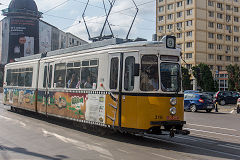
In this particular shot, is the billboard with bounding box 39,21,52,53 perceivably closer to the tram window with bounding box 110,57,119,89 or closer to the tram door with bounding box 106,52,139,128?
the tram window with bounding box 110,57,119,89

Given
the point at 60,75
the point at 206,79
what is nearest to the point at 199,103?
the point at 60,75

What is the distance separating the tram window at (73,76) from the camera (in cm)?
1104

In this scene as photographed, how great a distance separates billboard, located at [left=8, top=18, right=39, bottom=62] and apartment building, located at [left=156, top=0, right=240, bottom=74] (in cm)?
3074

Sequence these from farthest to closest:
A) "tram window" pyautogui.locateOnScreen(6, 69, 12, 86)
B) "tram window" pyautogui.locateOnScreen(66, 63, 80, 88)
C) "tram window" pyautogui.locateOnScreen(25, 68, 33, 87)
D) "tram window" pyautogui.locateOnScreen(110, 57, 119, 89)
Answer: "tram window" pyautogui.locateOnScreen(6, 69, 12, 86) < "tram window" pyautogui.locateOnScreen(25, 68, 33, 87) < "tram window" pyautogui.locateOnScreen(66, 63, 80, 88) < "tram window" pyautogui.locateOnScreen(110, 57, 119, 89)

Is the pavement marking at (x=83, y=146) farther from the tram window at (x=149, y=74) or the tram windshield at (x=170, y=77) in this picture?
the tram windshield at (x=170, y=77)

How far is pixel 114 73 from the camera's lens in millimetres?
9266

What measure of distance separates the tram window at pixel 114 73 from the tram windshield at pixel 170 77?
1.44 metres

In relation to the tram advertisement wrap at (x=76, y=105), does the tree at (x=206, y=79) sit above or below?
above

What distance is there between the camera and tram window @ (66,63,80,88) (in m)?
11.0

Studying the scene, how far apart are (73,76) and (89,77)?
1193 millimetres

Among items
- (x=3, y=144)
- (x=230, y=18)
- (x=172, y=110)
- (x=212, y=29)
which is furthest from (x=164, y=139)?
(x=230, y=18)

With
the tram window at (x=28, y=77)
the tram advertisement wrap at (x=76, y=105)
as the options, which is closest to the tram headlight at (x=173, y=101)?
the tram advertisement wrap at (x=76, y=105)

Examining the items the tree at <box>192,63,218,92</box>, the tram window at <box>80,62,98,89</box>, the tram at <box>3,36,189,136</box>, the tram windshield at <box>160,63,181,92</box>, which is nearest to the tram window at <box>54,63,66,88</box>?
the tram at <box>3,36,189,136</box>

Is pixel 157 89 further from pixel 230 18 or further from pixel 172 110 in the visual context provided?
pixel 230 18
